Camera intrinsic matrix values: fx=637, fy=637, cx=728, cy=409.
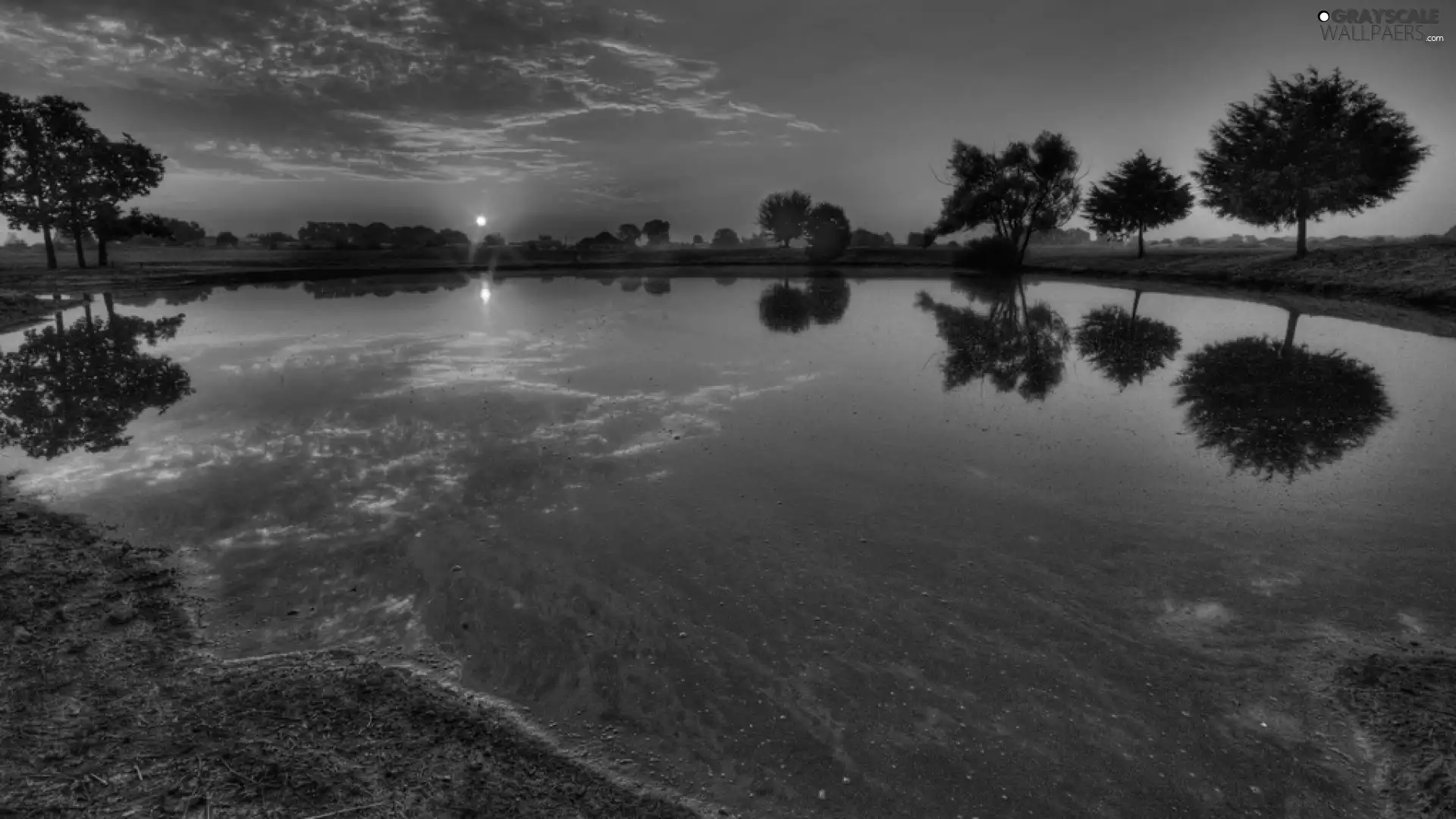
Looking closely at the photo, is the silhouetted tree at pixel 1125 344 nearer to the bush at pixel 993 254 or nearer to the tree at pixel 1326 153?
the tree at pixel 1326 153

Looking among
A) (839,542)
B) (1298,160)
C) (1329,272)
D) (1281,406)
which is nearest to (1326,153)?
(1298,160)

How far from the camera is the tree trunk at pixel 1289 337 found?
23.9 m

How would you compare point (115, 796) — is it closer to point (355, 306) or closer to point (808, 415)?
point (808, 415)

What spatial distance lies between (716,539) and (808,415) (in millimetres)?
6992

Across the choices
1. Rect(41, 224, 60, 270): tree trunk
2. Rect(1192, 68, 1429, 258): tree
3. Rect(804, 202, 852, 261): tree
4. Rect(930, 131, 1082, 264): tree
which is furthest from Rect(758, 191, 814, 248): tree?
Rect(41, 224, 60, 270): tree trunk

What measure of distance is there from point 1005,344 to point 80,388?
3162 centimetres

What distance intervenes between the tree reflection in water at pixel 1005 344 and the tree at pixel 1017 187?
3835 cm

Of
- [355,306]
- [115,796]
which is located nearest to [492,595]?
[115,796]

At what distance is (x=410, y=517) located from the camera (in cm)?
1002

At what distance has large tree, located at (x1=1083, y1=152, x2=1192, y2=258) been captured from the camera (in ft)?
258

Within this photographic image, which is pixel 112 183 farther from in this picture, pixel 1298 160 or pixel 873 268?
pixel 1298 160

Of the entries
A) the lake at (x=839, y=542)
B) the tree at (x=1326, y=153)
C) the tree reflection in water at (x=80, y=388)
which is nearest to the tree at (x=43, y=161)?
the tree reflection in water at (x=80, y=388)

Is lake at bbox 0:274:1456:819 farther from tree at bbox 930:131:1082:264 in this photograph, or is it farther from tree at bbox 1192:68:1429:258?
tree at bbox 930:131:1082:264

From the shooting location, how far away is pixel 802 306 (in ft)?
137
